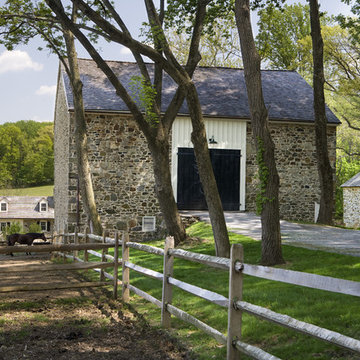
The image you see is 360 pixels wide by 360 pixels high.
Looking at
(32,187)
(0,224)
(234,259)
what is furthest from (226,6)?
(32,187)

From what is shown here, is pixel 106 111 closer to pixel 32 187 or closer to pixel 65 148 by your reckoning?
pixel 65 148

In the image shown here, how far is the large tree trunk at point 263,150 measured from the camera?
32.4ft

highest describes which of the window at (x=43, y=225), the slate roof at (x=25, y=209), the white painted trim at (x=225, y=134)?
the white painted trim at (x=225, y=134)

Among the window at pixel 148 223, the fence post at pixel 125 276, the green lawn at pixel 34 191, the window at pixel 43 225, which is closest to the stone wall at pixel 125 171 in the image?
the window at pixel 148 223

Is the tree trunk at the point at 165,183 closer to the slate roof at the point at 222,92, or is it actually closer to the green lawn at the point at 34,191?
the slate roof at the point at 222,92

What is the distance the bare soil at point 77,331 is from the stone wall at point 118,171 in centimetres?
986

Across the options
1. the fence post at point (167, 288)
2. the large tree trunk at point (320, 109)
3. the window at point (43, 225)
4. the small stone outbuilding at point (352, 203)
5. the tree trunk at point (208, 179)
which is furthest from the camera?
the window at point (43, 225)

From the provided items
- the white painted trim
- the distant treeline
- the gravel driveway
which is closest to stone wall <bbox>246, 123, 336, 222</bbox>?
the white painted trim

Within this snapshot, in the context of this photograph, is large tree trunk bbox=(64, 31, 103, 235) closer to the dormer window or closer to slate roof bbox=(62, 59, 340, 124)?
slate roof bbox=(62, 59, 340, 124)

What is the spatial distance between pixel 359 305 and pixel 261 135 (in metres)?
4.30

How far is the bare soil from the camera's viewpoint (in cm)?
545

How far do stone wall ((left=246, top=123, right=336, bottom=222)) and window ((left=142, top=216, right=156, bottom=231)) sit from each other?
11.8 ft

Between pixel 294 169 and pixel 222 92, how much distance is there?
13.7 ft

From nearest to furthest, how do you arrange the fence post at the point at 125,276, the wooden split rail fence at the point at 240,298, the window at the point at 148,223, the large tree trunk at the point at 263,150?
the wooden split rail fence at the point at 240,298 → the fence post at the point at 125,276 → the large tree trunk at the point at 263,150 → the window at the point at 148,223
